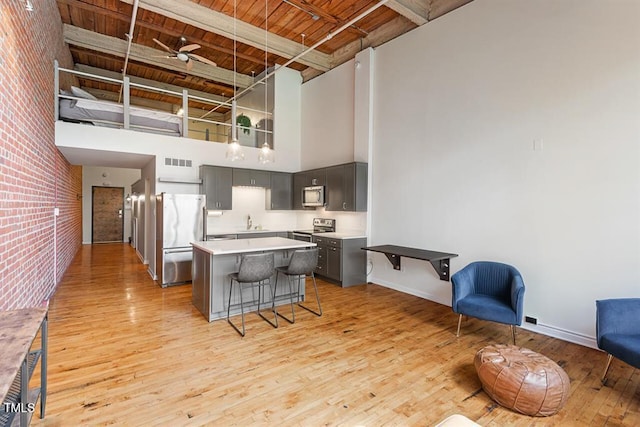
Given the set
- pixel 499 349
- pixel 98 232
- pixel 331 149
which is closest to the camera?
pixel 499 349

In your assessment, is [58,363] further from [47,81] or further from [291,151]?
[291,151]

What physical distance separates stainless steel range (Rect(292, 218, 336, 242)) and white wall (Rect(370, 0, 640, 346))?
66.5 inches

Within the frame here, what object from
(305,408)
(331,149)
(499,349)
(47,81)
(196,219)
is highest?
(47,81)

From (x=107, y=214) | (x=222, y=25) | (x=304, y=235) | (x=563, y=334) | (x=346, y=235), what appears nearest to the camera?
(x=563, y=334)

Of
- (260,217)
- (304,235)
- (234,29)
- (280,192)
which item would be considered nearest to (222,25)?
(234,29)

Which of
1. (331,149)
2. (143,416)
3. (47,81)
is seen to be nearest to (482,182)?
(331,149)

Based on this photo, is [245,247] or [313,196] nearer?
[245,247]

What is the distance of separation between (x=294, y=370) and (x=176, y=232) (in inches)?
147

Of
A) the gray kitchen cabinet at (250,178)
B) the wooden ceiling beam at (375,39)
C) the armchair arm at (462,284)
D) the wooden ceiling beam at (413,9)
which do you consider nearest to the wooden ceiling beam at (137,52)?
the gray kitchen cabinet at (250,178)

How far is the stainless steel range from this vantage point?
642cm

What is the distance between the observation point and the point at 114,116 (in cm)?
556

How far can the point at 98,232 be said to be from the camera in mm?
11242

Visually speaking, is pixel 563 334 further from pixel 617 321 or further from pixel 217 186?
pixel 217 186

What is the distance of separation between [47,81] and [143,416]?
475cm
